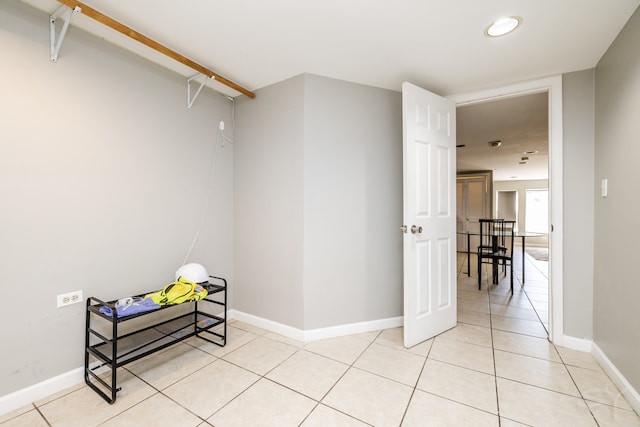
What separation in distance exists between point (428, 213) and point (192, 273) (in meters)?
2.02

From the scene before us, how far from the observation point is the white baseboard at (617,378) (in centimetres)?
153

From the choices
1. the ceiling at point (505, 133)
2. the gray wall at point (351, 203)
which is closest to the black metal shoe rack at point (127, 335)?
the gray wall at point (351, 203)

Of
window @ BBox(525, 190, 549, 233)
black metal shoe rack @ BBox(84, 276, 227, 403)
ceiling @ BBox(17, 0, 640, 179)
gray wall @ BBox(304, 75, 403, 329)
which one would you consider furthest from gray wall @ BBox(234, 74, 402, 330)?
window @ BBox(525, 190, 549, 233)

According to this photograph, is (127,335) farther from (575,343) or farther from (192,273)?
(575,343)

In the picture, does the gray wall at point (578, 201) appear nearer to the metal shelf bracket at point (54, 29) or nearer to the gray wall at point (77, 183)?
the gray wall at point (77, 183)

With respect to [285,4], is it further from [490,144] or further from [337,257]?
[490,144]

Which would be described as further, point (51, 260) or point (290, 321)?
point (290, 321)

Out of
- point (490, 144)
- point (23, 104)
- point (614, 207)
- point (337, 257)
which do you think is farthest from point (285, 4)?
point (490, 144)

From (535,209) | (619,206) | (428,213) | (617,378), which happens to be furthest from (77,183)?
(535,209)

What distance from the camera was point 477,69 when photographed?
2229mm

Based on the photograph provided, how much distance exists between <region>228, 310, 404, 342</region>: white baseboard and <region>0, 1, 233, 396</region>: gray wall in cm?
85

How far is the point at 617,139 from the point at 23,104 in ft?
12.0

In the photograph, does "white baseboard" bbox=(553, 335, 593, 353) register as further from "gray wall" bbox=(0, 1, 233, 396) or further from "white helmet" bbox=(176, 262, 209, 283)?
"gray wall" bbox=(0, 1, 233, 396)

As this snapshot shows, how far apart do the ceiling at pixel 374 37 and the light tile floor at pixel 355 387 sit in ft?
7.05
